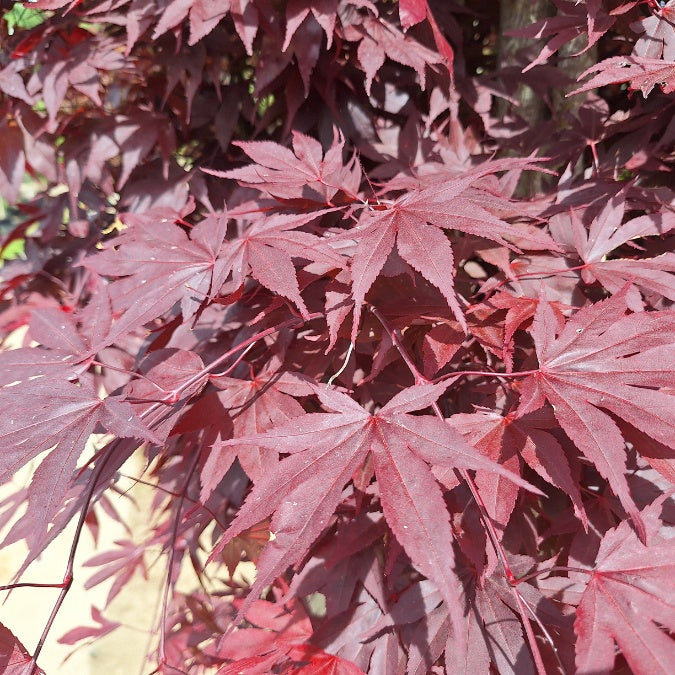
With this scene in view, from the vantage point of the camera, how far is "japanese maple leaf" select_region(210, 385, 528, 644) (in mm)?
480

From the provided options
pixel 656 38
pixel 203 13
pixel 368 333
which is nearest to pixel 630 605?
pixel 368 333

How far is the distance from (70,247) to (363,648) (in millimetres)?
1036

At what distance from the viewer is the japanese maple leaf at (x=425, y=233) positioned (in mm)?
591

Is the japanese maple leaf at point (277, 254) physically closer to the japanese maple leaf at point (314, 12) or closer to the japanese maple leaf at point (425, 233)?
the japanese maple leaf at point (425, 233)

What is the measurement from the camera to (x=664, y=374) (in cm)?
56

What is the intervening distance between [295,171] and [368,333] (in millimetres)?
272

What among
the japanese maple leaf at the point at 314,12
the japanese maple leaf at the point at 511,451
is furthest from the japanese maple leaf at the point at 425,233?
the japanese maple leaf at the point at 314,12

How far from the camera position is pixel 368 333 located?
0.75 metres

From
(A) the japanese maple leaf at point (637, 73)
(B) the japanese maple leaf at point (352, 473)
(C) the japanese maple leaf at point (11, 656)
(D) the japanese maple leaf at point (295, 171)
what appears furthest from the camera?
(D) the japanese maple leaf at point (295, 171)

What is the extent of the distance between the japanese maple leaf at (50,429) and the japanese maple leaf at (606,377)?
401mm

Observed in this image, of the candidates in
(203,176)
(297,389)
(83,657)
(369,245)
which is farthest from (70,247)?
(83,657)

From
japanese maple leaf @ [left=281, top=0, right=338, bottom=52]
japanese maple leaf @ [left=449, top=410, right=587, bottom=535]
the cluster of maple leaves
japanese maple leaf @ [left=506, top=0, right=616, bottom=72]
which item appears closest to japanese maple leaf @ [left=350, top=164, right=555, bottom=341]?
the cluster of maple leaves

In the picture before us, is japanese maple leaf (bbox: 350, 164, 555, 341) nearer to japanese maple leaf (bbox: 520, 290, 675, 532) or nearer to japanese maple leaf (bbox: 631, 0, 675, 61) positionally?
japanese maple leaf (bbox: 520, 290, 675, 532)

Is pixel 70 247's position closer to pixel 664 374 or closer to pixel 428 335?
pixel 428 335
